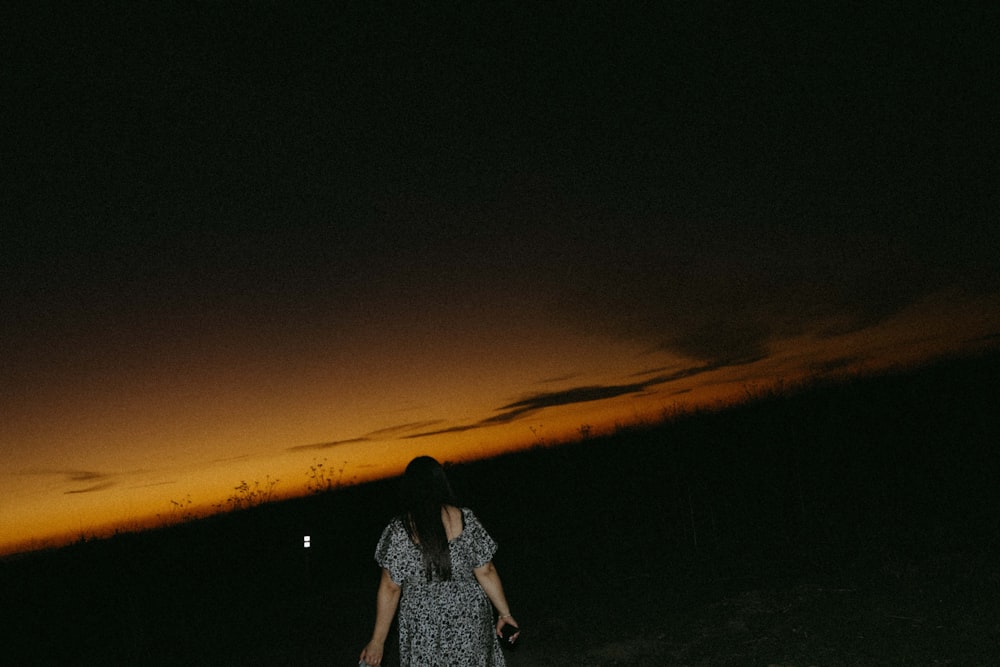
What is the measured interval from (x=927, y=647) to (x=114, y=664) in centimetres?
1047

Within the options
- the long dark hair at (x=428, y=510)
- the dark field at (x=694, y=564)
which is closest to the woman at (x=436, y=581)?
the long dark hair at (x=428, y=510)

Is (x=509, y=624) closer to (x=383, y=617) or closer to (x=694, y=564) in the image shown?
(x=383, y=617)

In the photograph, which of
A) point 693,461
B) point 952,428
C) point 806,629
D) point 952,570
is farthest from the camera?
point 693,461

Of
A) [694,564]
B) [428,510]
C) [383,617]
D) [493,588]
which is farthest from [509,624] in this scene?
[694,564]

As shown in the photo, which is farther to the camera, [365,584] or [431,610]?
[365,584]

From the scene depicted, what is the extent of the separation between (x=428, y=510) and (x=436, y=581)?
43 cm

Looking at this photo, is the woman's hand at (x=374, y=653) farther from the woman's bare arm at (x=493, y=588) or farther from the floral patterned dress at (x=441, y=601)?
the woman's bare arm at (x=493, y=588)

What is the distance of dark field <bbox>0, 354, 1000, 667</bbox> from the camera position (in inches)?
219

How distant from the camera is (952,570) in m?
6.08

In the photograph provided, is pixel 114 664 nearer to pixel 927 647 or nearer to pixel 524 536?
pixel 524 536

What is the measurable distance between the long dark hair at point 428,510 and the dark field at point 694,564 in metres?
2.97

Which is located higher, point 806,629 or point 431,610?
point 431,610

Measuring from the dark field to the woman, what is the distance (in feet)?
8.60

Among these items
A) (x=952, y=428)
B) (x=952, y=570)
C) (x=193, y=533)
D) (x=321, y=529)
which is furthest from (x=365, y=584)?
(x=193, y=533)
